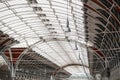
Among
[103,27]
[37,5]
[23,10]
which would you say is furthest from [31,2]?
[103,27]

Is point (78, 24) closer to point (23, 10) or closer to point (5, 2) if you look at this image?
point (23, 10)

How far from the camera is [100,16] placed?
3959 cm

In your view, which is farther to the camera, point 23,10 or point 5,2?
point 23,10

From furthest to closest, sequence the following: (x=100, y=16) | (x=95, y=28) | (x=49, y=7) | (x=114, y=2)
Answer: (x=95, y=28) → (x=49, y=7) → (x=100, y=16) → (x=114, y=2)

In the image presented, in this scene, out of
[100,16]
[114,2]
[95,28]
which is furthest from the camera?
[95,28]

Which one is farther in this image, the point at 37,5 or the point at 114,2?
the point at 37,5

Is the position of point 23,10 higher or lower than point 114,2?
higher

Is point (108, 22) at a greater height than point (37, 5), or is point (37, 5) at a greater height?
point (37, 5)

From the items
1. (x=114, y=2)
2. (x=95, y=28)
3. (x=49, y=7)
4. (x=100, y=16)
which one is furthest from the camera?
(x=95, y=28)

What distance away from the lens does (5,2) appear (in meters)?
40.0

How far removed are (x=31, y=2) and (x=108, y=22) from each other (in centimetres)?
843

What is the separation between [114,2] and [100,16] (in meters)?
8.63

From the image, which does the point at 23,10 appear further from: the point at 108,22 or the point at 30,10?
the point at 108,22

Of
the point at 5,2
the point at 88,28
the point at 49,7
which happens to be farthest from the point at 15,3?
the point at 88,28
